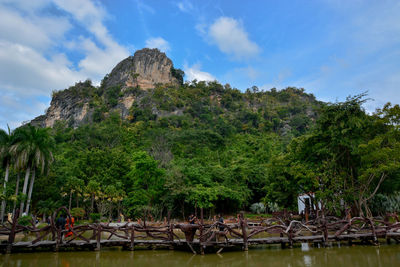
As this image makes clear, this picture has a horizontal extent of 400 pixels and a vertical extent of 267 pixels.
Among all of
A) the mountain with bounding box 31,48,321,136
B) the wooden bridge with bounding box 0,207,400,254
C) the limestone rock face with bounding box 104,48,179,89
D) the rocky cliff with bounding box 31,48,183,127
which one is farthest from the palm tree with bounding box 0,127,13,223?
the limestone rock face with bounding box 104,48,179,89

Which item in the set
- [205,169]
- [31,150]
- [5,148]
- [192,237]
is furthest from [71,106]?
[192,237]

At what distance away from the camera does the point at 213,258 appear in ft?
31.6

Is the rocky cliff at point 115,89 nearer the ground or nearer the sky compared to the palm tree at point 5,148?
nearer the sky

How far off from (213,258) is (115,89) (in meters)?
65.0

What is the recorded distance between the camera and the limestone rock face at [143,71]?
71.6 meters

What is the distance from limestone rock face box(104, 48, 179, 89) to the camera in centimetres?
7162

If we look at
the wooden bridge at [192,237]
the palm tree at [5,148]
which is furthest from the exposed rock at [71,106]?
the wooden bridge at [192,237]

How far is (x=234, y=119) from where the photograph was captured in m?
60.1

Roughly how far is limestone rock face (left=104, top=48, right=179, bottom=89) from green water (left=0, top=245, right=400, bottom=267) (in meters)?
63.6

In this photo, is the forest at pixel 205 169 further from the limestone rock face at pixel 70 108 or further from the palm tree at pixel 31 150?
the limestone rock face at pixel 70 108

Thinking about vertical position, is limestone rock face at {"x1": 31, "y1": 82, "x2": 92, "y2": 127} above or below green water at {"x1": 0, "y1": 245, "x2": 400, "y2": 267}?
above

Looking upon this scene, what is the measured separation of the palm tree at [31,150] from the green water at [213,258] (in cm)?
1275

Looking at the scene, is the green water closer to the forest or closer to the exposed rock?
the forest

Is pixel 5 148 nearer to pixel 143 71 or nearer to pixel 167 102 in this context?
pixel 167 102
